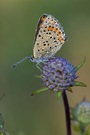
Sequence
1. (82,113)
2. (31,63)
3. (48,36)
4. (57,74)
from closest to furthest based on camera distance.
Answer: (57,74)
(82,113)
(48,36)
(31,63)

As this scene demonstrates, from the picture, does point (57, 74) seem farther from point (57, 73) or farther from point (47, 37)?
point (47, 37)

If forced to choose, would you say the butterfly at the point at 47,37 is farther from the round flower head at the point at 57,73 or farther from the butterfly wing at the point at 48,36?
the round flower head at the point at 57,73

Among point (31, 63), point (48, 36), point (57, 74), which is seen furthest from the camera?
point (31, 63)

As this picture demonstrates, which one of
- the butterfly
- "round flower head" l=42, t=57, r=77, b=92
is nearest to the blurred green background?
the butterfly

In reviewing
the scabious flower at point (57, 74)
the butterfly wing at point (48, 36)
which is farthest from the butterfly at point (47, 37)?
the scabious flower at point (57, 74)

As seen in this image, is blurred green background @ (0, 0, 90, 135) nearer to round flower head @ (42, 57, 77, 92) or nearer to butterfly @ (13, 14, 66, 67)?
butterfly @ (13, 14, 66, 67)

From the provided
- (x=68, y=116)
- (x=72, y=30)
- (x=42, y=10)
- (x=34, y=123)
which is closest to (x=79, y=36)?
(x=72, y=30)

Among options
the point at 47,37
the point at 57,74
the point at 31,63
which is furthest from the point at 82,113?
the point at 31,63
